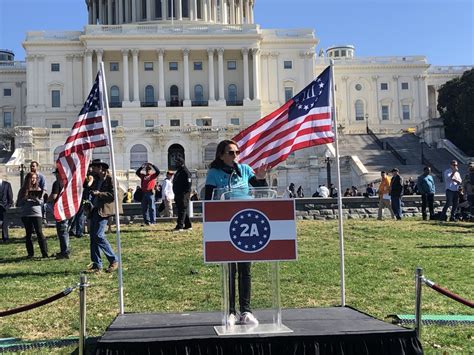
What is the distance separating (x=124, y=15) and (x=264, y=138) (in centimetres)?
8620

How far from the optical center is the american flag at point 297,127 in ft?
30.9

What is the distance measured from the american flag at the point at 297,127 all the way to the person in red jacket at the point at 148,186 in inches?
354

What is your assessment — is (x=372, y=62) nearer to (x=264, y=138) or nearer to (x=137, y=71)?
(x=137, y=71)

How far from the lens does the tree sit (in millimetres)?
59250

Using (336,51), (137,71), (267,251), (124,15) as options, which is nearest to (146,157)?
(137,71)

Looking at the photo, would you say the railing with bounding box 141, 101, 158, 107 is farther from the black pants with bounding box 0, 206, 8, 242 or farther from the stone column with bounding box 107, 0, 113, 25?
the black pants with bounding box 0, 206, 8, 242

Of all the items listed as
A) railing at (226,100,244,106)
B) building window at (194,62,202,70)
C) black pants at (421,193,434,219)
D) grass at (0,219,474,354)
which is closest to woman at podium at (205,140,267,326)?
grass at (0,219,474,354)

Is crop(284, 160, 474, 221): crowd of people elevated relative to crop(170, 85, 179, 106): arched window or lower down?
lower down

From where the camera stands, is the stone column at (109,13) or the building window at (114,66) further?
the stone column at (109,13)

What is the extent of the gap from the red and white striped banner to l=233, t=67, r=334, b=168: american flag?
269cm

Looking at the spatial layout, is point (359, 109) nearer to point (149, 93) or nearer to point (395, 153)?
point (149, 93)

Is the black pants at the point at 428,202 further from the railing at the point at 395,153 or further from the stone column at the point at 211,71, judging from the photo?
the stone column at the point at 211,71

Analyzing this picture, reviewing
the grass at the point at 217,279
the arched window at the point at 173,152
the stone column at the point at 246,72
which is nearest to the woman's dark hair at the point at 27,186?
the grass at the point at 217,279

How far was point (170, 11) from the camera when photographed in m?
87.0
